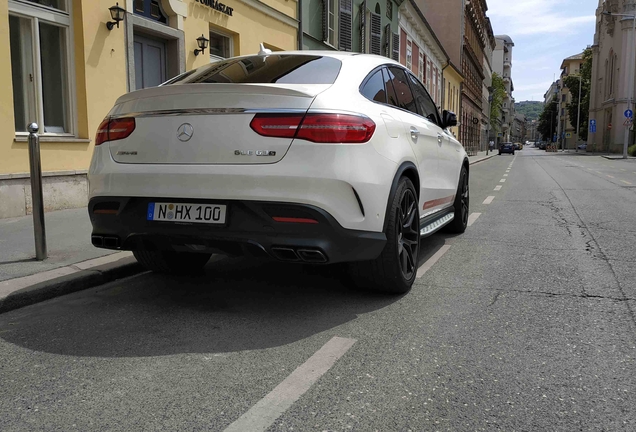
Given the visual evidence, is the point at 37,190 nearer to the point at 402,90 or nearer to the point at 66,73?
the point at 402,90

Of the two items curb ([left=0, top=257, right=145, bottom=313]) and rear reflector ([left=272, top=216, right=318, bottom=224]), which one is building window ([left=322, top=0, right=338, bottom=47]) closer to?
curb ([left=0, top=257, right=145, bottom=313])

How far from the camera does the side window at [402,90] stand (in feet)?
16.2

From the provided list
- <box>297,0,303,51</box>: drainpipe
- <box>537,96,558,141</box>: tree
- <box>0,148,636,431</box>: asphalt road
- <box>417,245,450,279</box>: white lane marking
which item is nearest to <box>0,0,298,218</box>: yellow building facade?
<box>0,148,636,431</box>: asphalt road

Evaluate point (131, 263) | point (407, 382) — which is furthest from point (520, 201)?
point (407, 382)

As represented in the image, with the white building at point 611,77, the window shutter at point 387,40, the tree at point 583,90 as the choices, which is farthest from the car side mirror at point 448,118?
the tree at point 583,90

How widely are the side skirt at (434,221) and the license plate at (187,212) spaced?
6.20 ft

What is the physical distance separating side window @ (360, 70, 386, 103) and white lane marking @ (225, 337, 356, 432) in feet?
5.72

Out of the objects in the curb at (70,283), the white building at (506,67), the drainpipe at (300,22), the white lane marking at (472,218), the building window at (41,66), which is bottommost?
the white lane marking at (472,218)

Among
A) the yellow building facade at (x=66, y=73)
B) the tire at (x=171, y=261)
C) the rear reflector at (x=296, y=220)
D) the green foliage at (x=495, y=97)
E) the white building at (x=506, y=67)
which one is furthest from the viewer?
the white building at (x=506, y=67)

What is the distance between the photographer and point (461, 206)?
7188 mm

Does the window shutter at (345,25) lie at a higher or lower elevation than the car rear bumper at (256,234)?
higher

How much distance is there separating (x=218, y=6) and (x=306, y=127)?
1011 cm

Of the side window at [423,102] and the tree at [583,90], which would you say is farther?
the tree at [583,90]

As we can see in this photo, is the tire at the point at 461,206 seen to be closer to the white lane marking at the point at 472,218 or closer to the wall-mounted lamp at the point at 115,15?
the white lane marking at the point at 472,218
